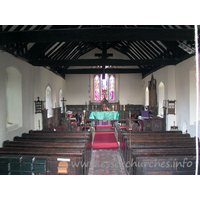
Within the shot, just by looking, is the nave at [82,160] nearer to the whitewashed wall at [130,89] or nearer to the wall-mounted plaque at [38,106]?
the wall-mounted plaque at [38,106]

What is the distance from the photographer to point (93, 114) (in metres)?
13.2

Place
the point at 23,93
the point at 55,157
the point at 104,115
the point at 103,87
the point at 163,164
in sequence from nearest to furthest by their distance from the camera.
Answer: the point at 163,164 < the point at 55,157 < the point at 23,93 < the point at 104,115 < the point at 103,87

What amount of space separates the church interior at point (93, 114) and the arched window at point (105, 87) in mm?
2364

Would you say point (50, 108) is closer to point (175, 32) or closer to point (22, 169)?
point (22, 169)

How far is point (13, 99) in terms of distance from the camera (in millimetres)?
7574

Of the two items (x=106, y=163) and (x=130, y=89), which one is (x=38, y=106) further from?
(x=130, y=89)

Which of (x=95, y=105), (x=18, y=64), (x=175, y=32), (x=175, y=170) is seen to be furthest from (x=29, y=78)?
(x=95, y=105)

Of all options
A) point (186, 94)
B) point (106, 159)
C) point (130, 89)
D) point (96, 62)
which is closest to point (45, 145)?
point (106, 159)

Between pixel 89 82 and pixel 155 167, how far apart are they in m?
13.9

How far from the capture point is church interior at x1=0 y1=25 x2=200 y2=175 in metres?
4.26

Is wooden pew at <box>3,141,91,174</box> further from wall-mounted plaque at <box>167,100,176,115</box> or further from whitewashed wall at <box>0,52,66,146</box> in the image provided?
wall-mounted plaque at <box>167,100,176,115</box>

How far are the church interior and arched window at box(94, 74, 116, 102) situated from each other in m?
2.36

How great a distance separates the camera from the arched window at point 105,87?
57.4 feet

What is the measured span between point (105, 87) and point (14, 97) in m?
→ 10.9
